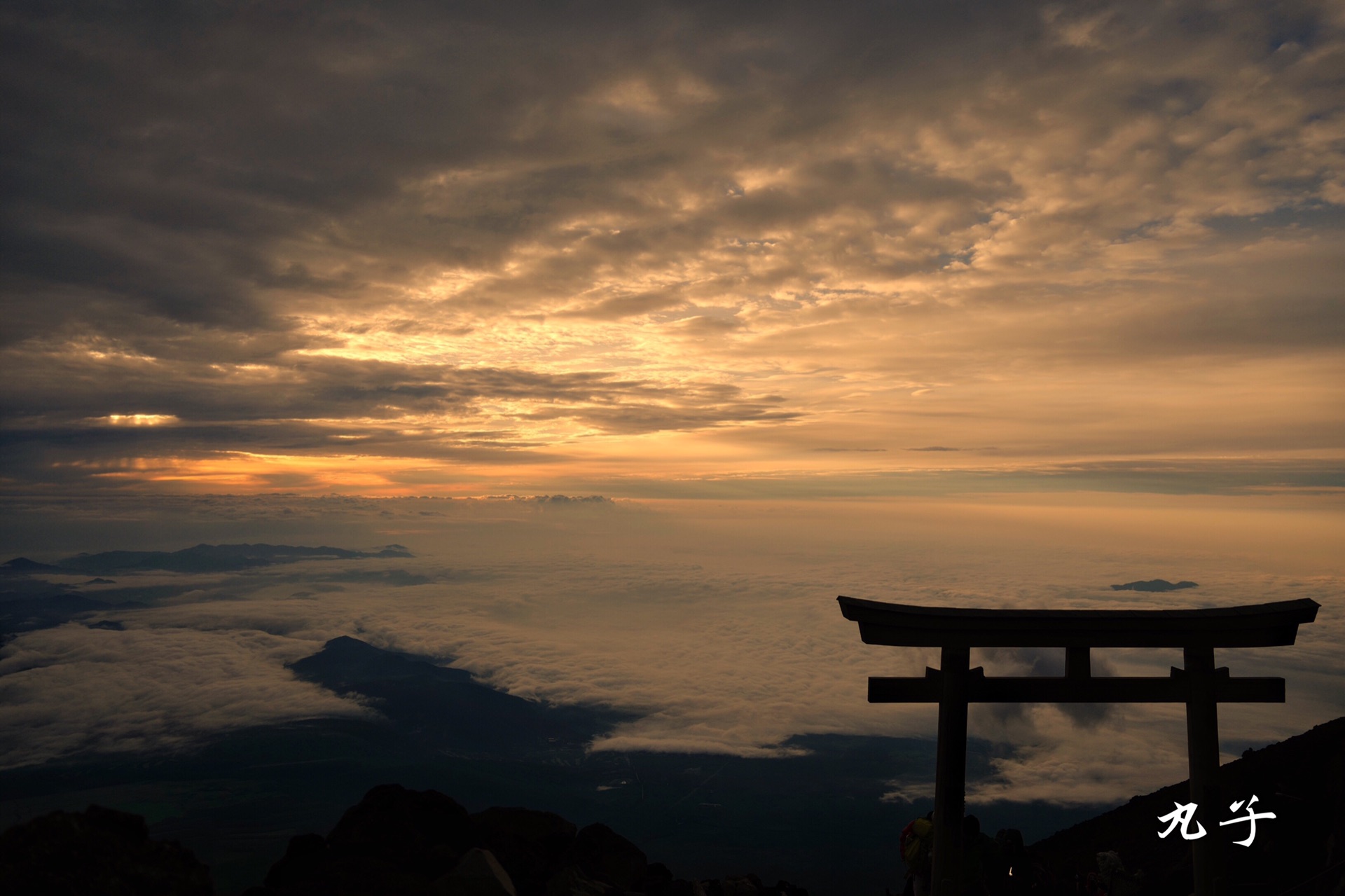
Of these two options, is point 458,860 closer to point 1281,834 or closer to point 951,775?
point 951,775

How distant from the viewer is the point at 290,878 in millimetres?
10859

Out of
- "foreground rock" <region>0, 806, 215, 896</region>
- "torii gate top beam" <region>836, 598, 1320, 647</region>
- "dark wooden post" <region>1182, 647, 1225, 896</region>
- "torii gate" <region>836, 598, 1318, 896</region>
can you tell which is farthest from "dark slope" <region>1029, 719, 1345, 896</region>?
"foreground rock" <region>0, 806, 215, 896</region>

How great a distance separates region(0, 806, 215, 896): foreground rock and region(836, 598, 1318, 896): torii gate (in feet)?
28.5

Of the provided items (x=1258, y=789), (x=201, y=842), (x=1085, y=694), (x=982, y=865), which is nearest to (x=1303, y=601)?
(x=1085, y=694)

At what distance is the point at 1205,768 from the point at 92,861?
47.5 feet

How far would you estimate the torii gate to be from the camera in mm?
9641

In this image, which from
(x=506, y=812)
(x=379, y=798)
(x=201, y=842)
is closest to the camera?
(x=379, y=798)

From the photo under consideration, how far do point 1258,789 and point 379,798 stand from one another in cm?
2765

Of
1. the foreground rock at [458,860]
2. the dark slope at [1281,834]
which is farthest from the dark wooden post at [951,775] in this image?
the dark slope at [1281,834]

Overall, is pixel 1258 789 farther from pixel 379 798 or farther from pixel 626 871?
pixel 379 798

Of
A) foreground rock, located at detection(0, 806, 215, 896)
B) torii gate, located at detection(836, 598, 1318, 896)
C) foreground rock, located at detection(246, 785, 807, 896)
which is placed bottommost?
foreground rock, located at detection(246, 785, 807, 896)

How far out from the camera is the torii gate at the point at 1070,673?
380 inches

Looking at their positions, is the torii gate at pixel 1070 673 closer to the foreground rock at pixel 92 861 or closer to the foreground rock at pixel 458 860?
the foreground rock at pixel 458 860

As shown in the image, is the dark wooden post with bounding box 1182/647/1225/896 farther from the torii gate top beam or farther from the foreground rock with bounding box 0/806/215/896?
the foreground rock with bounding box 0/806/215/896
